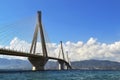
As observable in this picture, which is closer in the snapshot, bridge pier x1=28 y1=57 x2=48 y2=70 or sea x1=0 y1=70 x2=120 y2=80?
sea x1=0 y1=70 x2=120 y2=80

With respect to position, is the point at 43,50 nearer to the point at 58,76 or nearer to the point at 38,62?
the point at 38,62

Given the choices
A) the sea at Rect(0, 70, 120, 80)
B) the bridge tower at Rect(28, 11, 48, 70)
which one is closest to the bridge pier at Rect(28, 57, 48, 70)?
the bridge tower at Rect(28, 11, 48, 70)

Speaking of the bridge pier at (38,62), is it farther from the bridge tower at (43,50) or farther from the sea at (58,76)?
the sea at (58,76)

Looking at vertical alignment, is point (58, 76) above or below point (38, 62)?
below

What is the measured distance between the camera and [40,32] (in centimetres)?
9806

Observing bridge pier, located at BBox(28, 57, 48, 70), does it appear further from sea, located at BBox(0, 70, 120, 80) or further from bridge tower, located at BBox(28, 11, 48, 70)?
sea, located at BBox(0, 70, 120, 80)

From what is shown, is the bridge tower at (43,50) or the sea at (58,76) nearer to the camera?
the sea at (58,76)

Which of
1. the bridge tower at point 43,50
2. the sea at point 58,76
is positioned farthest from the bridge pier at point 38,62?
the sea at point 58,76

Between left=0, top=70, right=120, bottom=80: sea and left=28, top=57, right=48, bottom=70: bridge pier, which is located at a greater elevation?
left=28, top=57, right=48, bottom=70: bridge pier

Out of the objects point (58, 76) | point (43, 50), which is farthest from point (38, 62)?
point (58, 76)

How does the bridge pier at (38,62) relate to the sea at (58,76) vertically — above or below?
above

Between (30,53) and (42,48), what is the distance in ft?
15.3

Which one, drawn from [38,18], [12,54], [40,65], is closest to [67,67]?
[40,65]

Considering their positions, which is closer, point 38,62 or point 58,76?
point 58,76
